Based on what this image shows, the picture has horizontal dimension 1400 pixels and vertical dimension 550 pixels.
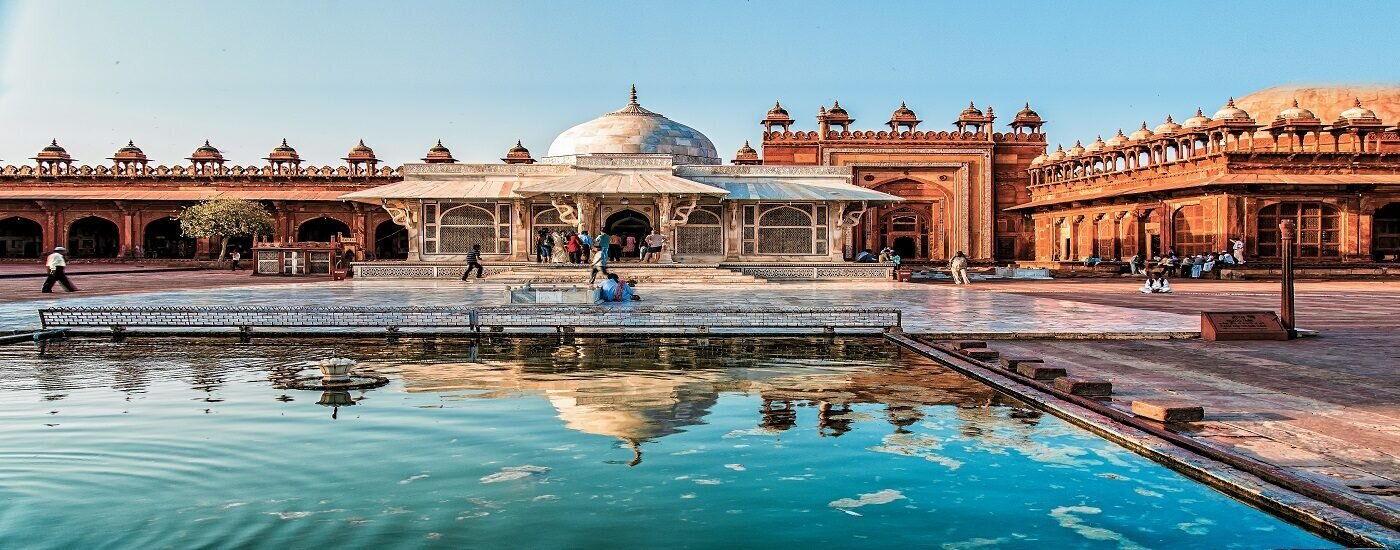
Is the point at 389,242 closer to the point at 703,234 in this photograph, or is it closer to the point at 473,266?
the point at 703,234

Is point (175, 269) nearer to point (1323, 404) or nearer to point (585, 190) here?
point (585, 190)

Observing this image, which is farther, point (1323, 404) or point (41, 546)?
point (1323, 404)

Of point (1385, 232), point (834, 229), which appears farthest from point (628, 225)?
point (1385, 232)

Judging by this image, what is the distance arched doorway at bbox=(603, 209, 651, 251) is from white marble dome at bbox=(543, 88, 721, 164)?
300 cm

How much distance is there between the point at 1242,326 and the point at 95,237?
4463 centimetres

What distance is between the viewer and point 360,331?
10.1m

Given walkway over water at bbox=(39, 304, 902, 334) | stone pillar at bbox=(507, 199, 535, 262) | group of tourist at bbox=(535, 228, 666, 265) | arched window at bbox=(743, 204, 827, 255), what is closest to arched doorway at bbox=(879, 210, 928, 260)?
arched window at bbox=(743, 204, 827, 255)

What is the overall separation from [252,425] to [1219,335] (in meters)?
8.20

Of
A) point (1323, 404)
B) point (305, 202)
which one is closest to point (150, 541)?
point (1323, 404)

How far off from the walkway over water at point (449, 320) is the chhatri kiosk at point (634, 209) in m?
15.0

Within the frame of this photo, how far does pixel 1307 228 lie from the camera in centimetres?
2850

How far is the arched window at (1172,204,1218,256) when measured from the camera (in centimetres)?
2845

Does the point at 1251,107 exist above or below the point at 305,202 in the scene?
above

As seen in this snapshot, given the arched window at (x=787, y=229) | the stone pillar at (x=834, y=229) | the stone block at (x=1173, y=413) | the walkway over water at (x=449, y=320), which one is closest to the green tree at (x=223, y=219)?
the arched window at (x=787, y=229)
